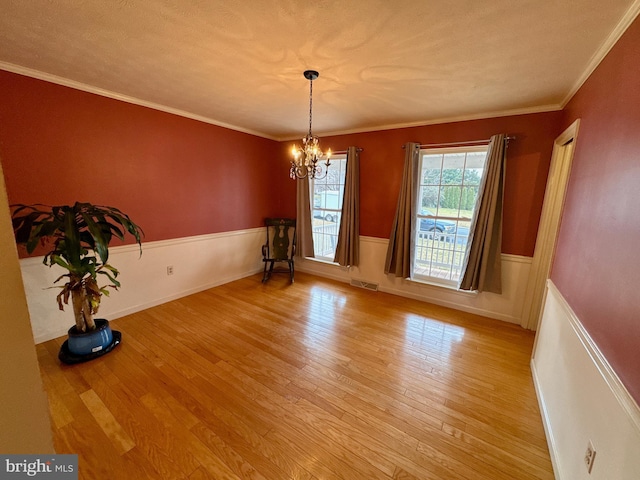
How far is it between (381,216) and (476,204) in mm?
1174

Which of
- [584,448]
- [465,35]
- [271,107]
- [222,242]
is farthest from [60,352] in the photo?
[465,35]

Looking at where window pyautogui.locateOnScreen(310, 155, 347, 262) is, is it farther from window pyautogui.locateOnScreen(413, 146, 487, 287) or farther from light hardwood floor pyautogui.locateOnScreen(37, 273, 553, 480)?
light hardwood floor pyautogui.locateOnScreen(37, 273, 553, 480)

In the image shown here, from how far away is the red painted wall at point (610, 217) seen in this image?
1.04m

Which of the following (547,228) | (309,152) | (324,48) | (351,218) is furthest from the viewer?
(351,218)

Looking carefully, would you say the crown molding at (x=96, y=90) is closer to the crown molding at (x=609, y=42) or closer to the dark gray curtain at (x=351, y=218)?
the dark gray curtain at (x=351, y=218)

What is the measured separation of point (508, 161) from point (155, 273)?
164 inches

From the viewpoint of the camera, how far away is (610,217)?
1.25m

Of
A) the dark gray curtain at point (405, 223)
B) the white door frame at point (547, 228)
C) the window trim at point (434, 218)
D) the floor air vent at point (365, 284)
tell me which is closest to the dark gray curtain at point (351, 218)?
the floor air vent at point (365, 284)

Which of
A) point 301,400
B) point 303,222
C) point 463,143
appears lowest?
point 301,400

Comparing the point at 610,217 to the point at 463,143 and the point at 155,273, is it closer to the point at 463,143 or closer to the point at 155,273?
the point at 463,143

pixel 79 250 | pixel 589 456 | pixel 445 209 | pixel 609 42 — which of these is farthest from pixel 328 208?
pixel 589 456

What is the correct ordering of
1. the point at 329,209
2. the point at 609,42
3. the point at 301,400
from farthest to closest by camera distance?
1. the point at 329,209
2. the point at 301,400
3. the point at 609,42

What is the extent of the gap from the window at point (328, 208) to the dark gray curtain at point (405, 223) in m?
0.95

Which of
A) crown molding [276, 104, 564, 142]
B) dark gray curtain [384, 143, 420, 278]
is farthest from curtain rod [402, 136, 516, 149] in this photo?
crown molding [276, 104, 564, 142]
